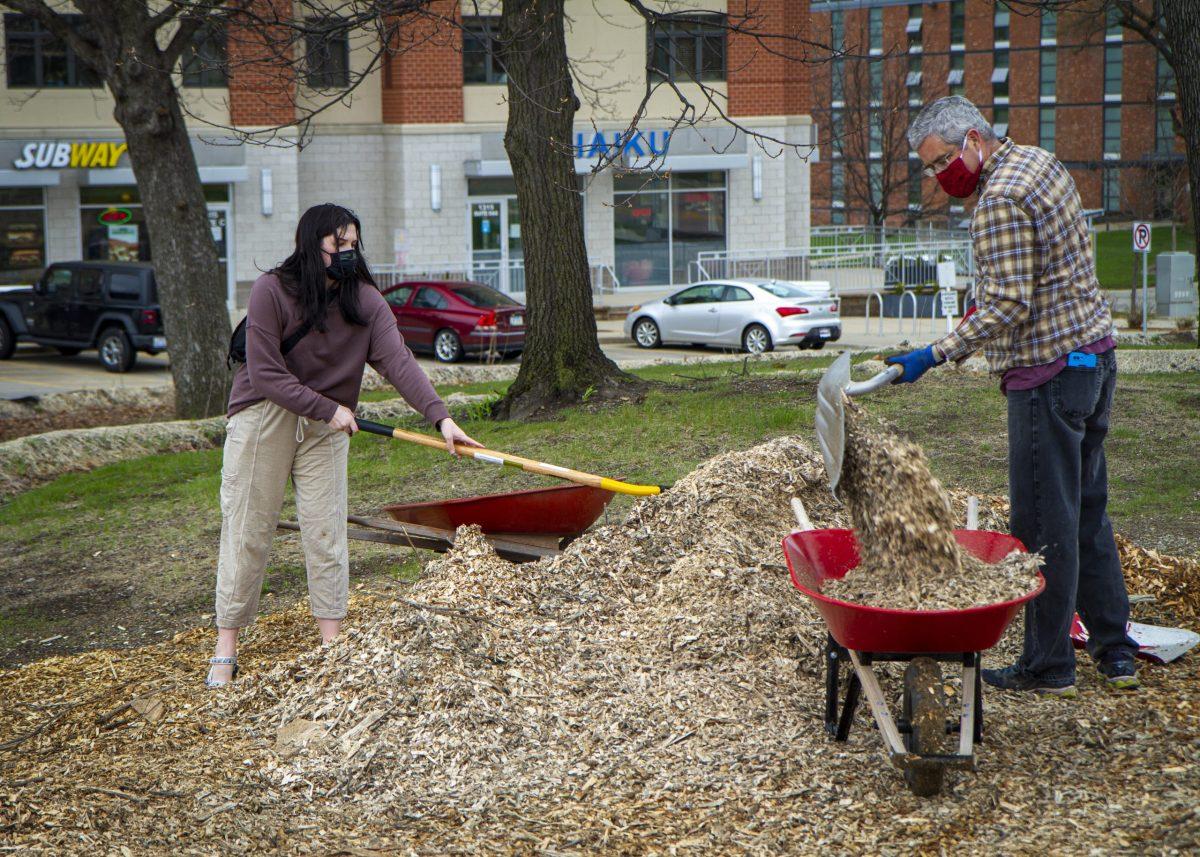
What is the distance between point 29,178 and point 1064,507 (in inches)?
1149

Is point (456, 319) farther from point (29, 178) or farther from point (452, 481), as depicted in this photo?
point (452, 481)

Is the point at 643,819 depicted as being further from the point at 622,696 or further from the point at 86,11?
the point at 86,11

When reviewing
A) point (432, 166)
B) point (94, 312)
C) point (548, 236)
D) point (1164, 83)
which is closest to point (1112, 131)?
point (1164, 83)

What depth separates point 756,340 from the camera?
23391mm

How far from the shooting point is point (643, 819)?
383cm

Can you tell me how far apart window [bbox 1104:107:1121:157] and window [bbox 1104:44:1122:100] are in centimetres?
73

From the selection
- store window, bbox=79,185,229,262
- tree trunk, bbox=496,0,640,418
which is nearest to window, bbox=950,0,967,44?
store window, bbox=79,185,229,262

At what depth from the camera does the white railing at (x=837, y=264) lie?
105 feet

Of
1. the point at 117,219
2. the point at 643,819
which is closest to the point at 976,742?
the point at 643,819

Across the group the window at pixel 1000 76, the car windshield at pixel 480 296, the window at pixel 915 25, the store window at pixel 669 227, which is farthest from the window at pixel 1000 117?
the car windshield at pixel 480 296

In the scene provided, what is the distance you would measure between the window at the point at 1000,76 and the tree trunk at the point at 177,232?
60179 millimetres

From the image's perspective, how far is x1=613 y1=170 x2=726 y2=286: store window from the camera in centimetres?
3394

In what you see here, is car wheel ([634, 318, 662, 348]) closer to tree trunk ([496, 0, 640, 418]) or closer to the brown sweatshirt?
tree trunk ([496, 0, 640, 418])

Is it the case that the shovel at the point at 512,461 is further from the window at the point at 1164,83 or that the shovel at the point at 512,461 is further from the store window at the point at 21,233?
the window at the point at 1164,83
